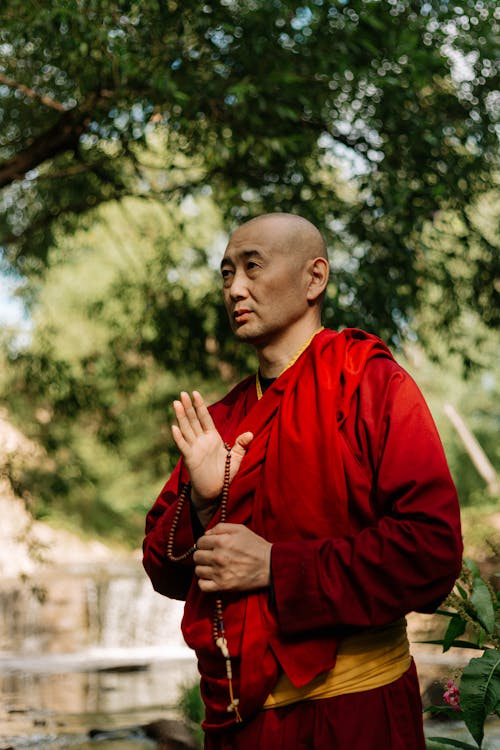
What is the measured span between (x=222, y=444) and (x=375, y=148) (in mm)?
4382

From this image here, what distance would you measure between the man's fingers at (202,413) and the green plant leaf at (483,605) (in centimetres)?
110

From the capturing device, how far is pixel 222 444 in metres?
2.13

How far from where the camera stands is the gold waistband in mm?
2000

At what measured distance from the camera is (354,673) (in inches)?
79.2

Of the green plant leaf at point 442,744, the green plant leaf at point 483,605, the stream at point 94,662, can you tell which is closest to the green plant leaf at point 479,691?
the green plant leaf at point 483,605

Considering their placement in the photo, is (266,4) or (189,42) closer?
(266,4)

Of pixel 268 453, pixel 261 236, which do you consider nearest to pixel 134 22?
pixel 261 236

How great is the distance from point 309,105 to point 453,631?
380cm

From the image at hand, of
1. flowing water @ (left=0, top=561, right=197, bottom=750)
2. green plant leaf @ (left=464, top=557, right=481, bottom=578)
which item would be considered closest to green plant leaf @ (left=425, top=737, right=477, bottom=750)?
green plant leaf @ (left=464, top=557, right=481, bottom=578)

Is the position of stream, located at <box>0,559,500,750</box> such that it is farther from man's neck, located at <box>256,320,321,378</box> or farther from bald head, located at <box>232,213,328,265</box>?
bald head, located at <box>232,213,328,265</box>

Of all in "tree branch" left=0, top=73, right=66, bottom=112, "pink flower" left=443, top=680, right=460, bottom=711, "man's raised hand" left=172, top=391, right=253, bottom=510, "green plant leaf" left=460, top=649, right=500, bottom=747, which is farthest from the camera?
"tree branch" left=0, top=73, right=66, bottom=112

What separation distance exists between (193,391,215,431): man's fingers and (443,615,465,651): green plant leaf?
110cm

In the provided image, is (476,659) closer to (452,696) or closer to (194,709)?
(452,696)

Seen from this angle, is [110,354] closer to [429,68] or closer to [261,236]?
[429,68]
